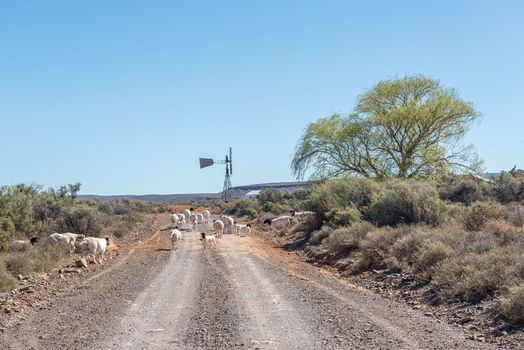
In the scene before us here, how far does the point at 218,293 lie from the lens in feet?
46.3

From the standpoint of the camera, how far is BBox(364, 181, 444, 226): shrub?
2269cm

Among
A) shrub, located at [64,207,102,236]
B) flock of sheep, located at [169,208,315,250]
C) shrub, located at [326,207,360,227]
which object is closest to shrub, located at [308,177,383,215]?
flock of sheep, located at [169,208,315,250]

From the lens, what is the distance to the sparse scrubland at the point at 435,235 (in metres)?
12.3

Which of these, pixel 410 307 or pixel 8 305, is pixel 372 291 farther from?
pixel 8 305

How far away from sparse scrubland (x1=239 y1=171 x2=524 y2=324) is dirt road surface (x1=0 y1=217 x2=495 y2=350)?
140cm

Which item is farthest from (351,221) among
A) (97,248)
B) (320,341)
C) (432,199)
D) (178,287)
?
(320,341)

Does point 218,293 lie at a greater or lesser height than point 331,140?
lesser

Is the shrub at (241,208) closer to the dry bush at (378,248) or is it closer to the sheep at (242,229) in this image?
the sheep at (242,229)

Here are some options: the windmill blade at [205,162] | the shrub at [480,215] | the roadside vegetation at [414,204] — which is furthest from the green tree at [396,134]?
the windmill blade at [205,162]

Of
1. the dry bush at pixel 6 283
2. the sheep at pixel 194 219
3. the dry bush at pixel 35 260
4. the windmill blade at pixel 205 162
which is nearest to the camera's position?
the dry bush at pixel 6 283

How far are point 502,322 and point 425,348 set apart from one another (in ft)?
7.39

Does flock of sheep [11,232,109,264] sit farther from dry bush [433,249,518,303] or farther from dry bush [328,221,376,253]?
dry bush [433,249,518,303]

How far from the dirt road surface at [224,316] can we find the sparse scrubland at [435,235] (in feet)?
4.58

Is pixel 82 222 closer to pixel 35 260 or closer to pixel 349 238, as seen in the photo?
pixel 35 260
